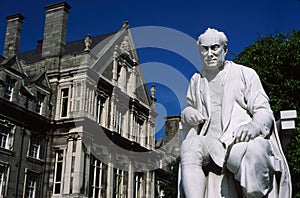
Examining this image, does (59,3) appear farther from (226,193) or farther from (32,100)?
(226,193)

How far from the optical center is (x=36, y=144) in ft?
90.9

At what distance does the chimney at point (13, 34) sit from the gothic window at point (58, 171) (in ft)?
31.9

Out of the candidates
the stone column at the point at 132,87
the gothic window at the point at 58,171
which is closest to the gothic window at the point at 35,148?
the gothic window at the point at 58,171

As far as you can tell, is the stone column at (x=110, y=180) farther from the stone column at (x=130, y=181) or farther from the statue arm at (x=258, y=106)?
the statue arm at (x=258, y=106)

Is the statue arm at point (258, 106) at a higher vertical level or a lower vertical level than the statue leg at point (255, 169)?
higher

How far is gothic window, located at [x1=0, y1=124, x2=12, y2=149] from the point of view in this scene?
24641 millimetres

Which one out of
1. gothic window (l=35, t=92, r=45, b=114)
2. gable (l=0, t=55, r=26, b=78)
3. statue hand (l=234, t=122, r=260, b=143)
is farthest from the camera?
gothic window (l=35, t=92, r=45, b=114)

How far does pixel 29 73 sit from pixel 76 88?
5.23 m

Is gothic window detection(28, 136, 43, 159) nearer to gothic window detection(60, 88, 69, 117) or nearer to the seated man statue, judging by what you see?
gothic window detection(60, 88, 69, 117)

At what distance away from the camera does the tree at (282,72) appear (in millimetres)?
13539

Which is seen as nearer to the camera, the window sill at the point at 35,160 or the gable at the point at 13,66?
the gable at the point at 13,66

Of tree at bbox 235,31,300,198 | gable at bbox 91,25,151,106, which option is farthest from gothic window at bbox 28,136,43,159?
tree at bbox 235,31,300,198

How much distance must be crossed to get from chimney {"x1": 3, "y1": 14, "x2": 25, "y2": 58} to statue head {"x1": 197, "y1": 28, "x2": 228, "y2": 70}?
101 feet

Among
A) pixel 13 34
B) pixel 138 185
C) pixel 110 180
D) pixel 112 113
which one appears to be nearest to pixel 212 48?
pixel 110 180
